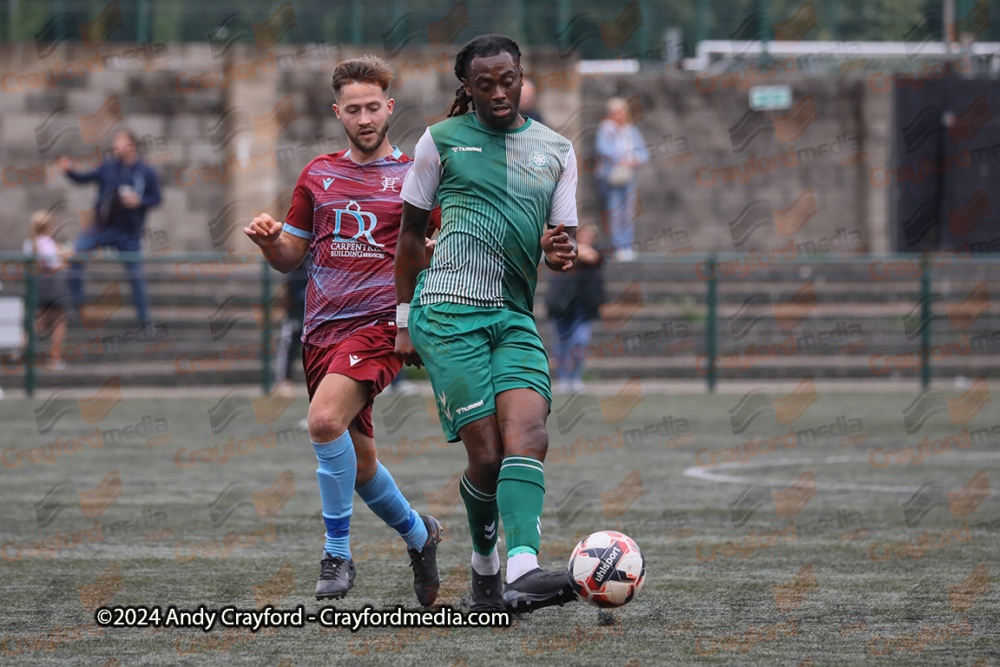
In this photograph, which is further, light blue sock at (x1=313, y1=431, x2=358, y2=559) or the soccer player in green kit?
light blue sock at (x1=313, y1=431, x2=358, y2=559)

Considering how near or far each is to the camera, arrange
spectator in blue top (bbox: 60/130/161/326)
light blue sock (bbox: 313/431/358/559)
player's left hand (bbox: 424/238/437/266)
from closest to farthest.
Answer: player's left hand (bbox: 424/238/437/266) → light blue sock (bbox: 313/431/358/559) → spectator in blue top (bbox: 60/130/161/326)

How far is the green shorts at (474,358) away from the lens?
5203mm

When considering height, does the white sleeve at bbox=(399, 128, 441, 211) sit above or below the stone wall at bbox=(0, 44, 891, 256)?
above

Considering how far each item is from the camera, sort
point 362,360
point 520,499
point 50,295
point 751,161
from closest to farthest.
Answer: point 520,499 → point 362,360 → point 50,295 → point 751,161

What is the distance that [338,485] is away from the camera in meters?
5.98

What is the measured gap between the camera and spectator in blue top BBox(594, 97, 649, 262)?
18875 mm

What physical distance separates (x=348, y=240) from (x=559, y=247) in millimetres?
1328

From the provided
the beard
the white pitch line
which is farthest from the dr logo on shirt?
the white pitch line

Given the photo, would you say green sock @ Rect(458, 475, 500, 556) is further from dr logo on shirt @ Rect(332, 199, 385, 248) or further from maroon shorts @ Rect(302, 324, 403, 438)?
dr logo on shirt @ Rect(332, 199, 385, 248)

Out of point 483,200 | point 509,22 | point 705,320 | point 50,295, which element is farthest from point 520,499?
point 509,22

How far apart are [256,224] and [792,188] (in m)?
16.1

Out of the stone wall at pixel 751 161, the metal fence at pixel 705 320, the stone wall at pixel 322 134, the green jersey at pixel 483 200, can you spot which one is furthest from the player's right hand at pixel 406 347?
the stone wall at pixel 751 161

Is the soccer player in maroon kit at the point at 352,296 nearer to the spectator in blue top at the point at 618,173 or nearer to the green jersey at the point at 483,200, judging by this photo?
the green jersey at the point at 483,200

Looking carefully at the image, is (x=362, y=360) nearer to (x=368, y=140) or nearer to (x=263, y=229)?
(x=263, y=229)
